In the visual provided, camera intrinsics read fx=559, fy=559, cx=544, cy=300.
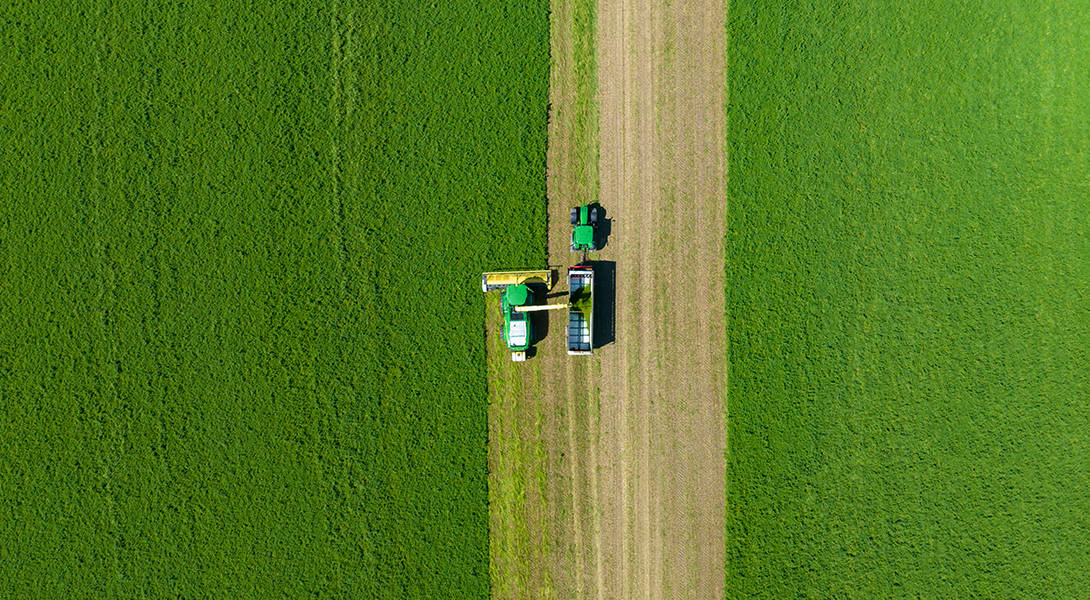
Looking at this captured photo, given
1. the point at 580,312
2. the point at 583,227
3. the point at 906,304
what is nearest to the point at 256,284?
the point at 580,312

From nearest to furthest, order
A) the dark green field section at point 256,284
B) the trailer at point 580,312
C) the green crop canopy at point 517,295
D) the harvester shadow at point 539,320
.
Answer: the green crop canopy at point 517,295 < the trailer at point 580,312 < the dark green field section at point 256,284 < the harvester shadow at point 539,320

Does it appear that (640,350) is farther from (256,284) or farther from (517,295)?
(256,284)

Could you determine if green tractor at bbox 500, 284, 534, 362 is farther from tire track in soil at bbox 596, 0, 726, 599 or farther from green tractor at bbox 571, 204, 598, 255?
tire track in soil at bbox 596, 0, 726, 599

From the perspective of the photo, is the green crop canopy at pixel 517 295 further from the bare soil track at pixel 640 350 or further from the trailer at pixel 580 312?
the bare soil track at pixel 640 350

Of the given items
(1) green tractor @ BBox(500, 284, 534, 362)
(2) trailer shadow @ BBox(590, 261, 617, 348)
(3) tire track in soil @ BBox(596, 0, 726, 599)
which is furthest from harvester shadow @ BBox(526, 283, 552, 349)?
(3) tire track in soil @ BBox(596, 0, 726, 599)

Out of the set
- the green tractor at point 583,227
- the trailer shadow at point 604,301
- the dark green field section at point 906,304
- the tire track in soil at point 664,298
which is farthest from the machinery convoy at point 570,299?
the dark green field section at point 906,304

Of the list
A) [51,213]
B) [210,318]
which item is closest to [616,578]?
[210,318]

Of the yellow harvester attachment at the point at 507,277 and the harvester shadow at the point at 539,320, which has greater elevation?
the yellow harvester attachment at the point at 507,277
